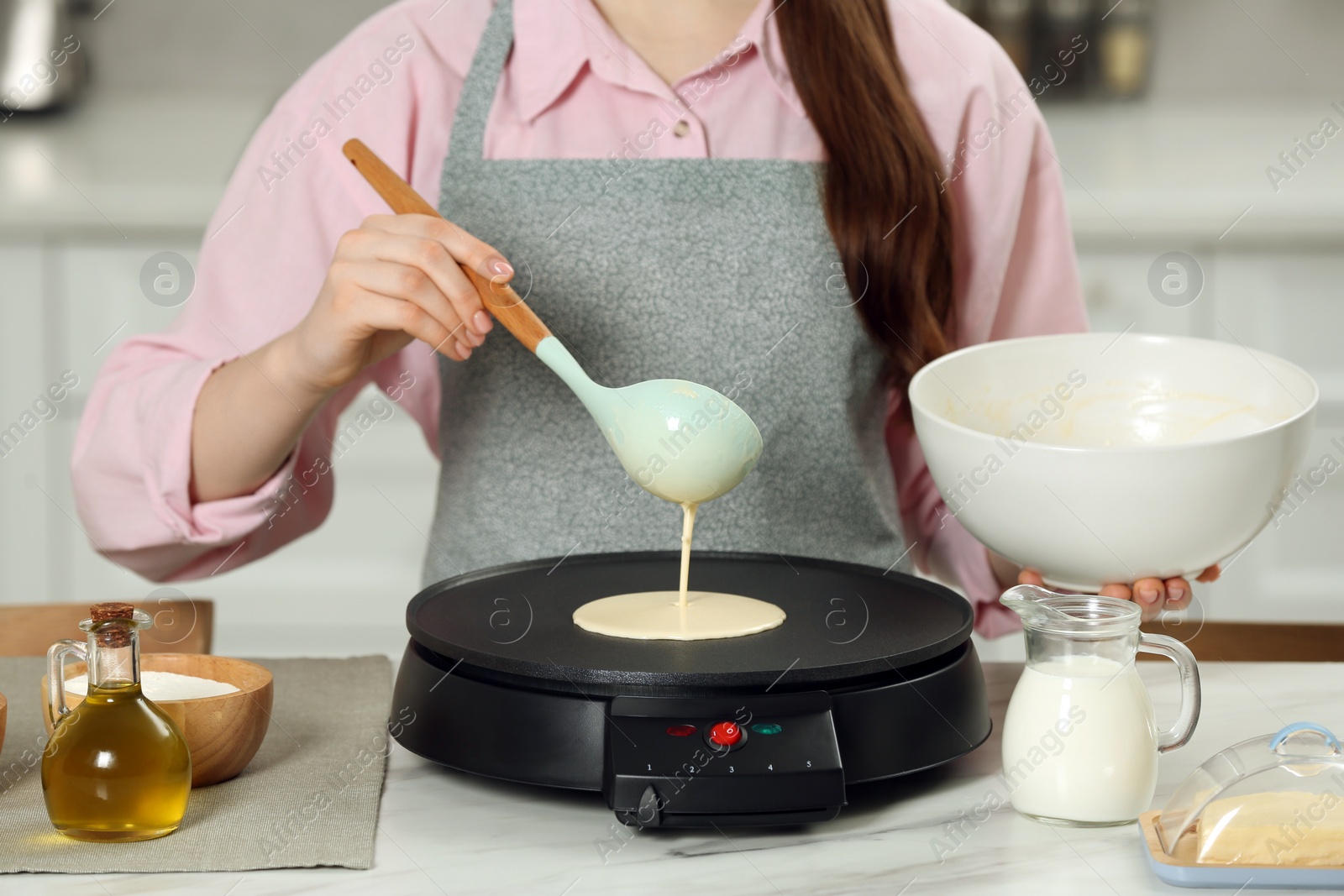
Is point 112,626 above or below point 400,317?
below

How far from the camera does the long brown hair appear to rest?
107 centimetres

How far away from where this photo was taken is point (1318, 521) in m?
2.12

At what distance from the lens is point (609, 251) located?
3.46 ft

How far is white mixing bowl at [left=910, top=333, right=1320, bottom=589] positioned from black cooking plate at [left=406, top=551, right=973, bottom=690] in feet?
0.24

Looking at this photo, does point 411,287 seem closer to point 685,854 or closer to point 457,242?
point 457,242

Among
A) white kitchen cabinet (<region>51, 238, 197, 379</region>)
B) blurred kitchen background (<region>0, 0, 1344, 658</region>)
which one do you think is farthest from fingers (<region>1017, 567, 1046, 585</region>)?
white kitchen cabinet (<region>51, 238, 197, 379</region>)

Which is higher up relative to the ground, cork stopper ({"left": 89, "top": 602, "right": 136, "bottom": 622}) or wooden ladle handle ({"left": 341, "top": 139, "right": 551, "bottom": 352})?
wooden ladle handle ({"left": 341, "top": 139, "right": 551, "bottom": 352})

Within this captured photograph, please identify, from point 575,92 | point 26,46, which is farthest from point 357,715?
point 26,46

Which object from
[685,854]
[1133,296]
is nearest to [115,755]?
[685,854]

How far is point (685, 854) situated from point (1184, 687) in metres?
0.29

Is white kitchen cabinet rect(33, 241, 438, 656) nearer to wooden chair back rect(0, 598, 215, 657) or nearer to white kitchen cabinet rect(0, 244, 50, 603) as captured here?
white kitchen cabinet rect(0, 244, 50, 603)

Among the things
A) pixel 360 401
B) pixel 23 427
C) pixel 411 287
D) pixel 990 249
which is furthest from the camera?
pixel 360 401

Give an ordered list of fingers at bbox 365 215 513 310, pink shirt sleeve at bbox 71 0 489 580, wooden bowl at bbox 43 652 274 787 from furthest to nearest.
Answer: pink shirt sleeve at bbox 71 0 489 580 → fingers at bbox 365 215 513 310 → wooden bowl at bbox 43 652 274 787

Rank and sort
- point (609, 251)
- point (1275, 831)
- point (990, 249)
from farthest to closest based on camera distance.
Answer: point (990, 249) < point (609, 251) < point (1275, 831)
